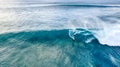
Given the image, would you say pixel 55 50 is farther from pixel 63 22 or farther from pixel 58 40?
pixel 63 22

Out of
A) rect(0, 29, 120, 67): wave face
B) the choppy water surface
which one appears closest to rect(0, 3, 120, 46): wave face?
the choppy water surface

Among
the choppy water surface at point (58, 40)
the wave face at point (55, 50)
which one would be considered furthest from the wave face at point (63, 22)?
the wave face at point (55, 50)

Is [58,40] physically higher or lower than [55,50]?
lower

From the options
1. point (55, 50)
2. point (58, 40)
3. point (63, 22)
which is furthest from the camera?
point (63, 22)

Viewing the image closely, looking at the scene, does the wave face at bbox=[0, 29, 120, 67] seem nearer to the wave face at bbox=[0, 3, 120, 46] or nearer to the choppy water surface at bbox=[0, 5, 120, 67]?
the choppy water surface at bbox=[0, 5, 120, 67]

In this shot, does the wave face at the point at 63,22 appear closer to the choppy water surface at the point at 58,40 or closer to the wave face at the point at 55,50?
the choppy water surface at the point at 58,40

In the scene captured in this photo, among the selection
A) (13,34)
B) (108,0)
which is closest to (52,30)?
(13,34)

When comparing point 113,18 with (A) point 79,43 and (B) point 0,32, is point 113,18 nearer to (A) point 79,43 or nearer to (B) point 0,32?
(A) point 79,43

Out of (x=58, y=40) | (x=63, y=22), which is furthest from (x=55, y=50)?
(x=63, y=22)
